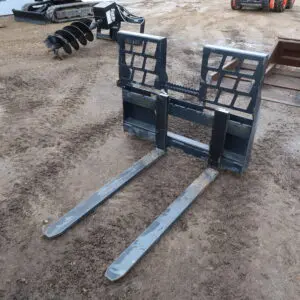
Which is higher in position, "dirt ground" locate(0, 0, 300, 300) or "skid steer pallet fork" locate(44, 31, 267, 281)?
"skid steer pallet fork" locate(44, 31, 267, 281)

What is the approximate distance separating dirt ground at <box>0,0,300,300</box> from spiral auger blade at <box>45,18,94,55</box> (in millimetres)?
1728

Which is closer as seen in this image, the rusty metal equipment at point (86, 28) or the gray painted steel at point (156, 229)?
the gray painted steel at point (156, 229)

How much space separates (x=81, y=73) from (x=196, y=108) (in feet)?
12.5

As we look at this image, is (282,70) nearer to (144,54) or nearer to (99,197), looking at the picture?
(144,54)

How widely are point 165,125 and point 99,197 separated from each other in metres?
1.19

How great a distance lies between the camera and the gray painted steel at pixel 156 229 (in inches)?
99.2

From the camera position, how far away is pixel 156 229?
2850 millimetres

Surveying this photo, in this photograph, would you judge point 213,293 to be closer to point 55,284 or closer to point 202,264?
point 202,264

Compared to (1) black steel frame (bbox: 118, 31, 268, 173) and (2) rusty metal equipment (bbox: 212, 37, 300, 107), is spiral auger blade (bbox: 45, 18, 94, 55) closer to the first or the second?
(2) rusty metal equipment (bbox: 212, 37, 300, 107)

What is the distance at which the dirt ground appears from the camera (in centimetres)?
247

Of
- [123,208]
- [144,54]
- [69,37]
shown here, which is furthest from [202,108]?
[69,37]

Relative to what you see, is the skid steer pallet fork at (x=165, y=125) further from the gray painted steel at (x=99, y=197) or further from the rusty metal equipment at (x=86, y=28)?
the rusty metal equipment at (x=86, y=28)

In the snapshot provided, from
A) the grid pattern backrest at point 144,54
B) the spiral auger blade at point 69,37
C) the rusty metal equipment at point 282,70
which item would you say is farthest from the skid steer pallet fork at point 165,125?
the spiral auger blade at point 69,37

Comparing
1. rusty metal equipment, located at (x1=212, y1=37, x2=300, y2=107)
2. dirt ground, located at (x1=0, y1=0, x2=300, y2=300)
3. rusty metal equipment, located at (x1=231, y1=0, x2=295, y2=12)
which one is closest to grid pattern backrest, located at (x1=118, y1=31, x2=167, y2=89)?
dirt ground, located at (x1=0, y1=0, x2=300, y2=300)
